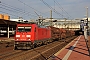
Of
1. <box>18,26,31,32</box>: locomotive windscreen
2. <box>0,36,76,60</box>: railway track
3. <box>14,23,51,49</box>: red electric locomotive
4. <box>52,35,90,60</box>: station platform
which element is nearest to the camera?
<box>52,35,90,60</box>: station platform

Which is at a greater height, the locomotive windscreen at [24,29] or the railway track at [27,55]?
the locomotive windscreen at [24,29]

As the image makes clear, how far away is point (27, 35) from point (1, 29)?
5164 cm

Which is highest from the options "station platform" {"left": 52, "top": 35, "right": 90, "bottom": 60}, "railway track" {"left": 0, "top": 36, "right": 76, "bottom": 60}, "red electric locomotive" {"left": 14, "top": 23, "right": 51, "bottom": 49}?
"red electric locomotive" {"left": 14, "top": 23, "right": 51, "bottom": 49}

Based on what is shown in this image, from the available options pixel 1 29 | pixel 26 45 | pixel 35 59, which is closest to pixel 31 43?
pixel 26 45

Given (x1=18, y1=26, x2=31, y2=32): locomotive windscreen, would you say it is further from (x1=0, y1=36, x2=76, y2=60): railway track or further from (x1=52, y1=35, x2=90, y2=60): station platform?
(x1=52, y1=35, x2=90, y2=60): station platform

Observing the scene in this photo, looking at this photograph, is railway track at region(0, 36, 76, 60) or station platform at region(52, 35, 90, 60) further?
railway track at region(0, 36, 76, 60)

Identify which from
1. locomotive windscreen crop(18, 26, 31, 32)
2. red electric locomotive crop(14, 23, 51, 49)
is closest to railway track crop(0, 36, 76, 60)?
red electric locomotive crop(14, 23, 51, 49)

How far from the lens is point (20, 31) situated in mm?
24203

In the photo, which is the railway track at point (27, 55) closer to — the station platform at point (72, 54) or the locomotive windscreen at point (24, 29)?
the station platform at point (72, 54)

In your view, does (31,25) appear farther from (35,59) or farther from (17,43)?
(35,59)

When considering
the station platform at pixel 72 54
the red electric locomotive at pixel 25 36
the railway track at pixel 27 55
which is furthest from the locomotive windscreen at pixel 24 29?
the station platform at pixel 72 54

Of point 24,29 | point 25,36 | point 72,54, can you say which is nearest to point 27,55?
point 72,54

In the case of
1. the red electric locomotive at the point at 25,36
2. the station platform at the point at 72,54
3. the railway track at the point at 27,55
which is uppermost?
the red electric locomotive at the point at 25,36

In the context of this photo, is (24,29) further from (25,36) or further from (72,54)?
(72,54)
